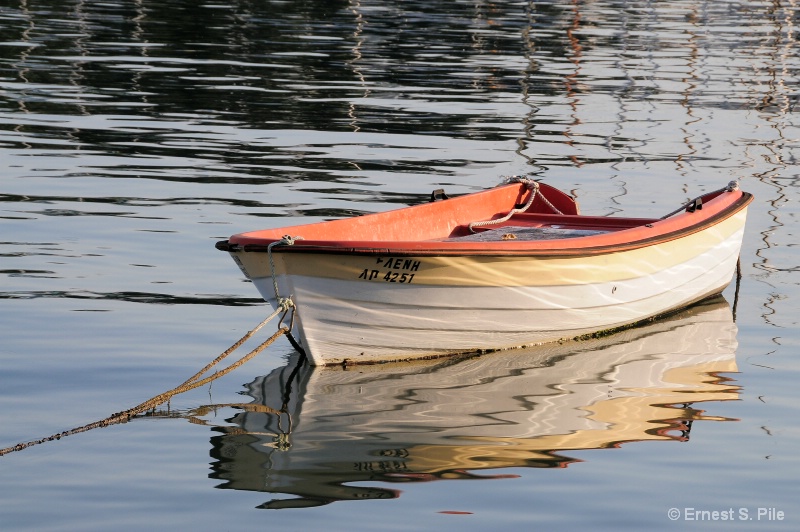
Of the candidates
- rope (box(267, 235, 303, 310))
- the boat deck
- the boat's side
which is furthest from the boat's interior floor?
rope (box(267, 235, 303, 310))

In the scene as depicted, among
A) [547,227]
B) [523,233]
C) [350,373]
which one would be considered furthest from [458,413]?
[547,227]

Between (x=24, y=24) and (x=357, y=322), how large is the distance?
21.9 metres

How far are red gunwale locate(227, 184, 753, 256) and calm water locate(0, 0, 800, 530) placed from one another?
2.37 ft

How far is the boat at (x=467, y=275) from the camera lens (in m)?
7.84

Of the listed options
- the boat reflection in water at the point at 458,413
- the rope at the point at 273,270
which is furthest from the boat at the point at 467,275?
the boat reflection in water at the point at 458,413

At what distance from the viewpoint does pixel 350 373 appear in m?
8.19

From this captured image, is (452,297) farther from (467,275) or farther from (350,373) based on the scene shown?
(350,373)

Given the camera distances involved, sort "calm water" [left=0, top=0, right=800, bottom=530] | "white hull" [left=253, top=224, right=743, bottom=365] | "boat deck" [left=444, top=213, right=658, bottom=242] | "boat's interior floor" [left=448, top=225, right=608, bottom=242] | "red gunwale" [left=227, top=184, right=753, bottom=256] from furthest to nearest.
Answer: "boat deck" [left=444, top=213, right=658, bottom=242], "boat's interior floor" [left=448, top=225, right=608, bottom=242], "white hull" [left=253, top=224, right=743, bottom=365], "red gunwale" [left=227, top=184, right=753, bottom=256], "calm water" [left=0, top=0, right=800, bottom=530]

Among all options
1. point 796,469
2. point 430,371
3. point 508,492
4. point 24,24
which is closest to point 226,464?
point 508,492

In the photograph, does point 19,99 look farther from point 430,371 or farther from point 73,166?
point 430,371

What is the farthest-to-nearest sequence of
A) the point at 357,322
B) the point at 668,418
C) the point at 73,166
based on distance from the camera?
the point at 73,166 < the point at 357,322 < the point at 668,418

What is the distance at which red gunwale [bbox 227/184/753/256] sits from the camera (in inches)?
307

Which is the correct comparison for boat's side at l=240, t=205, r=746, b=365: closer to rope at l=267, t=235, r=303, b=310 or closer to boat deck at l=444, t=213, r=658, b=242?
rope at l=267, t=235, r=303, b=310

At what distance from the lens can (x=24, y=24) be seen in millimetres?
28094
